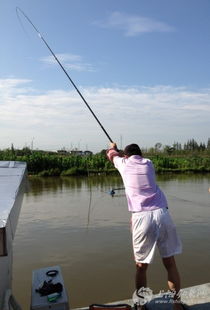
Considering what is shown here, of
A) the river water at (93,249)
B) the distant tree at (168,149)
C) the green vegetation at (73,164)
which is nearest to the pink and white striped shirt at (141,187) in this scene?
the river water at (93,249)

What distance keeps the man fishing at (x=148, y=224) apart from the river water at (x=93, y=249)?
5.40 feet

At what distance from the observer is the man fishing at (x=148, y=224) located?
8.84ft

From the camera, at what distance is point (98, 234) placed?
7480 millimetres

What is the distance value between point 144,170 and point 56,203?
9371 millimetres

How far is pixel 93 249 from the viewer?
6.45 meters

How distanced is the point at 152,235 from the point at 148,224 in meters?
0.09

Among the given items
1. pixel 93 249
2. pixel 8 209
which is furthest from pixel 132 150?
pixel 93 249

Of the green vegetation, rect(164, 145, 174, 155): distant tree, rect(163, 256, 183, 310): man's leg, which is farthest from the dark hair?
rect(164, 145, 174, 155): distant tree

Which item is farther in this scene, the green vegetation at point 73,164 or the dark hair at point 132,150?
the green vegetation at point 73,164

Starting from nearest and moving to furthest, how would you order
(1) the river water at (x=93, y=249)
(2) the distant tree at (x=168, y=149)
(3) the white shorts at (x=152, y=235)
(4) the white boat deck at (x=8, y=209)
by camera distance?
(4) the white boat deck at (x=8, y=209) < (3) the white shorts at (x=152, y=235) < (1) the river water at (x=93, y=249) < (2) the distant tree at (x=168, y=149)

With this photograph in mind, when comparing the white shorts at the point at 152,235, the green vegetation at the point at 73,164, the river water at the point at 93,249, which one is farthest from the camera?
the green vegetation at the point at 73,164

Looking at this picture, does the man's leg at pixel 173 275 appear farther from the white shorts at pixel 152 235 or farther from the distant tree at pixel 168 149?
the distant tree at pixel 168 149

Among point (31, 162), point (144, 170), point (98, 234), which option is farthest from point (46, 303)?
point (31, 162)

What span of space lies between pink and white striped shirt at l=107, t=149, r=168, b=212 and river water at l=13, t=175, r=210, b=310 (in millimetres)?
1593
